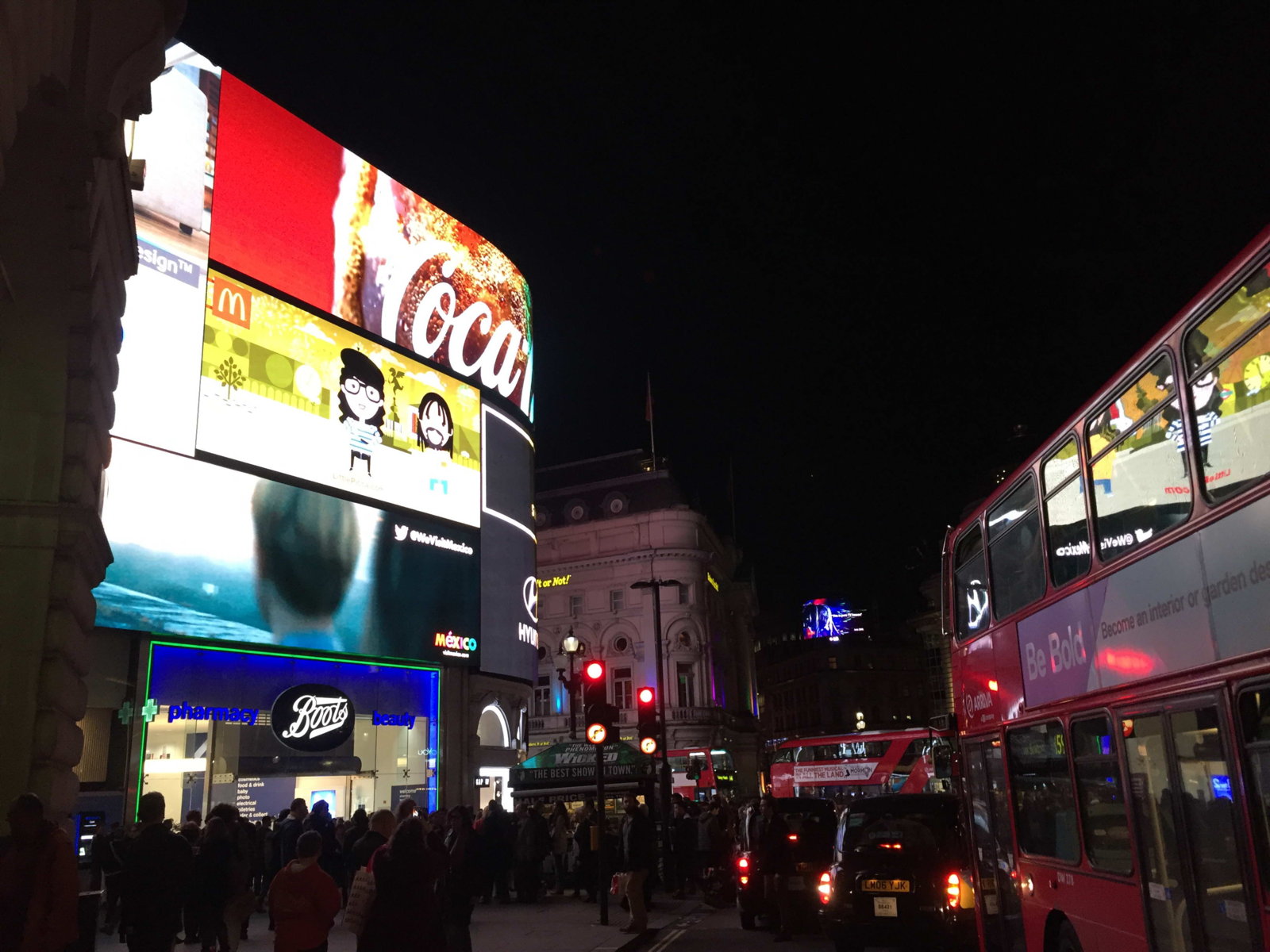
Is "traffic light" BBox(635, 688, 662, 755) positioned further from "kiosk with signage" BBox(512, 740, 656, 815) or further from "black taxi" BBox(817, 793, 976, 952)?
"black taxi" BBox(817, 793, 976, 952)

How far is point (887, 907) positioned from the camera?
36.5ft

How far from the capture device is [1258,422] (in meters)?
5.31

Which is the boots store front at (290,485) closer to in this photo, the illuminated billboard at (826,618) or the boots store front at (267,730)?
the boots store front at (267,730)

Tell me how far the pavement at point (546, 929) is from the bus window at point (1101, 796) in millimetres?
7103

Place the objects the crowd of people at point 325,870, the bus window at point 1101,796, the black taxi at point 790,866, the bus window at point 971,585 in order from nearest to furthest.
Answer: the crowd of people at point 325,870
the bus window at point 1101,796
the bus window at point 971,585
the black taxi at point 790,866

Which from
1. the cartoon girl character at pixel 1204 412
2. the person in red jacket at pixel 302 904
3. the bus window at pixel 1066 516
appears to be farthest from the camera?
the bus window at pixel 1066 516

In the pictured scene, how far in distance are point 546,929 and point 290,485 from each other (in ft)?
44.2

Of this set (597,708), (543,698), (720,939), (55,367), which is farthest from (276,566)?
(543,698)

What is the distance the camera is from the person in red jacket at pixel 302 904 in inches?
285

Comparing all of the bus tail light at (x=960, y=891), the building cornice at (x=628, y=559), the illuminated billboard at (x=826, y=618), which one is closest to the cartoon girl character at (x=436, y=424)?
the bus tail light at (x=960, y=891)

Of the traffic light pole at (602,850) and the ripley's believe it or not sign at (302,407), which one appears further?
the ripley's believe it or not sign at (302,407)

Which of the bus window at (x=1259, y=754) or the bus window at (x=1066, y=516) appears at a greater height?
the bus window at (x=1066, y=516)

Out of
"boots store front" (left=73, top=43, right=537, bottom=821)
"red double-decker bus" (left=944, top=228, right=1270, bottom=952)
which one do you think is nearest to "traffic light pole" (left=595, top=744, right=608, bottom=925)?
"red double-decker bus" (left=944, top=228, right=1270, bottom=952)

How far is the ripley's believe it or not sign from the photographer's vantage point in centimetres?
2150
